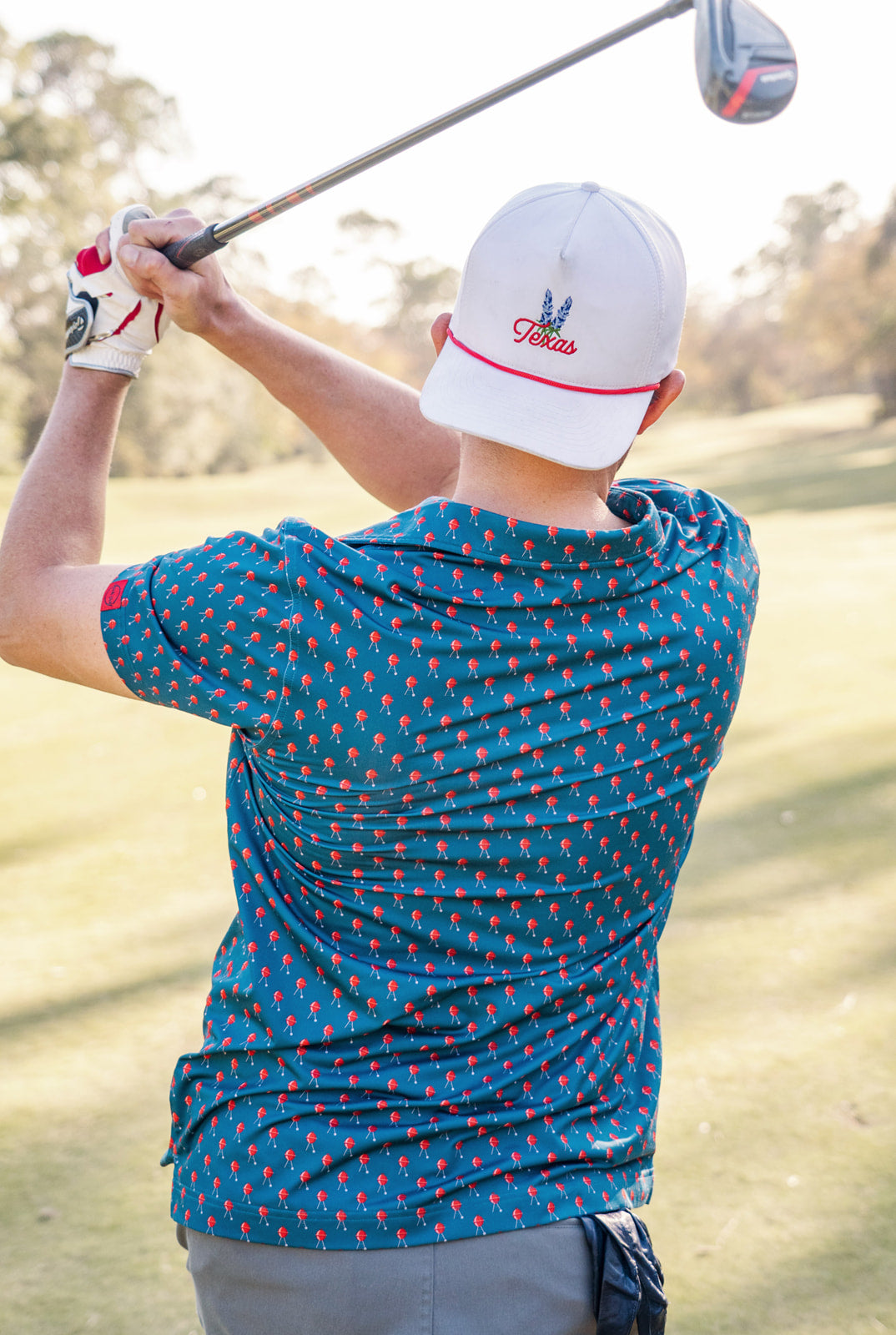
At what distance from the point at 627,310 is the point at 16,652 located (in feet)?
2.28

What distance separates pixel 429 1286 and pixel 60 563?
782 millimetres

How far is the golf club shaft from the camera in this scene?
1526 millimetres

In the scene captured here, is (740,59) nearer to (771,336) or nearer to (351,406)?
(351,406)

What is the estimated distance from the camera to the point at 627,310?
120 centimetres

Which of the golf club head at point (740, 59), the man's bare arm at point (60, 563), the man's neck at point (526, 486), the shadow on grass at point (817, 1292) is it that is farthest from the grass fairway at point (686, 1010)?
the golf club head at point (740, 59)

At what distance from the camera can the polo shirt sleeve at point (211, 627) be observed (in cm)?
112

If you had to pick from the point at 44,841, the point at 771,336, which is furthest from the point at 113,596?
the point at 771,336

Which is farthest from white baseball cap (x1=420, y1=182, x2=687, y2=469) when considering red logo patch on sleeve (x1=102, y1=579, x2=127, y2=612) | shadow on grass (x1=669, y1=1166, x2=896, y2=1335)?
shadow on grass (x1=669, y1=1166, x2=896, y2=1335)

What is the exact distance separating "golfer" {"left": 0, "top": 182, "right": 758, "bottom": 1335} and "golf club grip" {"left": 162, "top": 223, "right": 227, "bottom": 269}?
0.45 metres

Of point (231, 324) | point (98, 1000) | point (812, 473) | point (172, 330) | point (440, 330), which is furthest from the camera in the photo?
point (172, 330)

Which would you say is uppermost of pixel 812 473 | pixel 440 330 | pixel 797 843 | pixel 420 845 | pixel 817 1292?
pixel 440 330

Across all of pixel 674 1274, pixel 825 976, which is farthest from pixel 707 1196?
pixel 825 976

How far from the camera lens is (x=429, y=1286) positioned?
3.79 feet

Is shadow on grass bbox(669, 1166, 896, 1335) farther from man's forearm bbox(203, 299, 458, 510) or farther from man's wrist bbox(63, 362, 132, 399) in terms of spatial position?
man's wrist bbox(63, 362, 132, 399)
